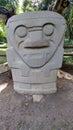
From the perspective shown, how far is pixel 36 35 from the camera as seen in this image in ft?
11.8

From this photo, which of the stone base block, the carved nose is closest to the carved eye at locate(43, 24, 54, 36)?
the carved nose

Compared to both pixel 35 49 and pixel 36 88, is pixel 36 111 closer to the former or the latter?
pixel 36 88

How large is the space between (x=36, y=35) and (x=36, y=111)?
1337 millimetres

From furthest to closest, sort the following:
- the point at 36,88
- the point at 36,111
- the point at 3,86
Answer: the point at 3,86, the point at 36,88, the point at 36,111

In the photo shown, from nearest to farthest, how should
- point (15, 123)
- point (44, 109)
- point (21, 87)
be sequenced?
1. point (15, 123)
2. point (44, 109)
3. point (21, 87)

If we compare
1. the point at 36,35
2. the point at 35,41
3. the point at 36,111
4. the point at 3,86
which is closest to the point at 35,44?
the point at 35,41

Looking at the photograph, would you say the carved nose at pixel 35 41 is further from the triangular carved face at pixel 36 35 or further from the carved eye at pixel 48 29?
the carved eye at pixel 48 29

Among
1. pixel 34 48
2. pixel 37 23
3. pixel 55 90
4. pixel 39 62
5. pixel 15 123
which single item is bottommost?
pixel 15 123

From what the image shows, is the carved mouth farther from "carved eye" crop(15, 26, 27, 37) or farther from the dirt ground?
Answer: the dirt ground

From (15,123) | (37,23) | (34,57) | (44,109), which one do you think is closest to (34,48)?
(34,57)

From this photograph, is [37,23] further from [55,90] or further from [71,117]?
[71,117]

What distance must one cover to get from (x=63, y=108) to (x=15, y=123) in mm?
889

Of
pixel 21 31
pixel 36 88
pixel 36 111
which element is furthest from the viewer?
pixel 36 88

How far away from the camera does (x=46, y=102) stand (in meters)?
3.69
